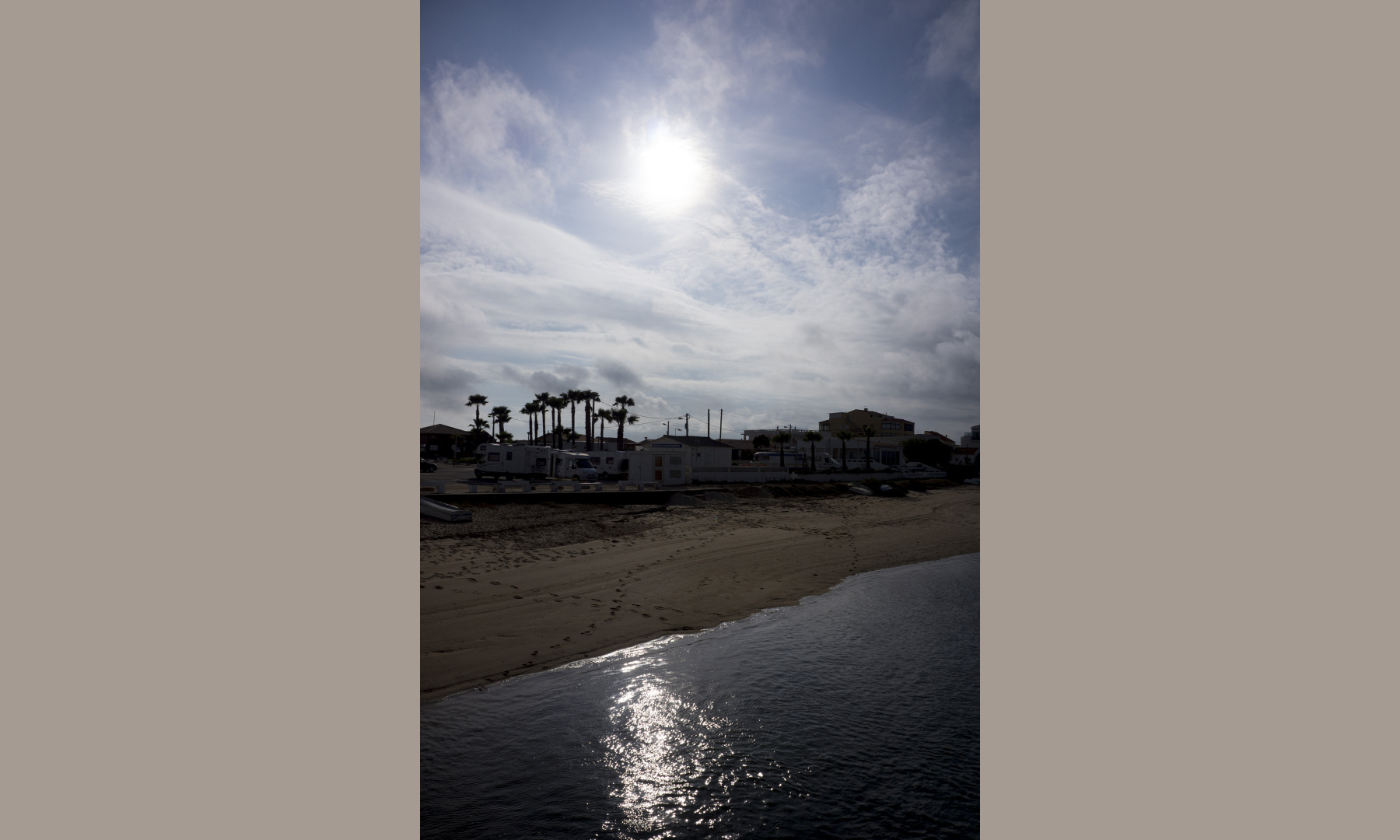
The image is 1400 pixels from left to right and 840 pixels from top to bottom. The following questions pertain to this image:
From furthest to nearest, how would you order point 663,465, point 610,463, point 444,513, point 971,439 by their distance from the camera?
point 971,439 < point 610,463 < point 663,465 < point 444,513

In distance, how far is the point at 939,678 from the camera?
9.53 meters

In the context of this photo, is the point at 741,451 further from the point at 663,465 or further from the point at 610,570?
the point at 610,570

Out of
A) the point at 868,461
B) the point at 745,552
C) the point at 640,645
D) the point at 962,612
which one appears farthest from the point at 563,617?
the point at 868,461

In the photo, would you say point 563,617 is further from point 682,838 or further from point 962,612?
point 962,612

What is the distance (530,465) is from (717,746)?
32.3 metres

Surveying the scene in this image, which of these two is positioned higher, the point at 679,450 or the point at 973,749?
the point at 679,450

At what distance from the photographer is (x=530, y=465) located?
3722 cm

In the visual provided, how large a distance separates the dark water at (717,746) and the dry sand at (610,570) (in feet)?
3.51

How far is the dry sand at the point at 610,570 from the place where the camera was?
987 cm

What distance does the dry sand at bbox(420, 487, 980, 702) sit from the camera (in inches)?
388

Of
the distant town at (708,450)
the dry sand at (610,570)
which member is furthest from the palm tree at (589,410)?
the dry sand at (610,570)

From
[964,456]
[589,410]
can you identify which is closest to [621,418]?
[589,410]

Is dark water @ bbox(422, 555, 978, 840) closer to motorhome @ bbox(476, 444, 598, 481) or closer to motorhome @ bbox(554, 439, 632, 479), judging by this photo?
motorhome @ bbox(476, 444, 598, 481)

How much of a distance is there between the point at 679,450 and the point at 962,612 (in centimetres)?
2232
